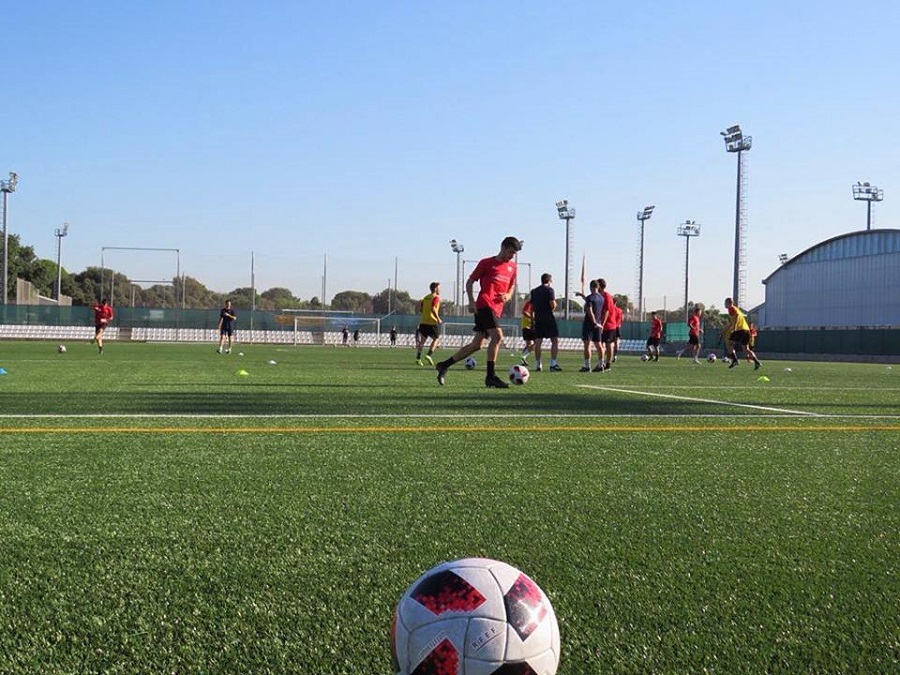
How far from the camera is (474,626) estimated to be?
1762mm

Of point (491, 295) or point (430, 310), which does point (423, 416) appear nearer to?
point (491, 295)

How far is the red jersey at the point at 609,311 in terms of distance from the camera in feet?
59.2

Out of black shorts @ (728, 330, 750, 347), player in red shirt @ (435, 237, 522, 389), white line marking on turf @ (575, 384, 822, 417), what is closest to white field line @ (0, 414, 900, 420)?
white line marking on turf @ (575, 384, 822, 417)

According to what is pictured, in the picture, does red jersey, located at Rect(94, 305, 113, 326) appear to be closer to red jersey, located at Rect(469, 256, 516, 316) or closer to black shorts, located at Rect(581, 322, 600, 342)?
black shorts, located at Rect(581, 322, 600, 342)

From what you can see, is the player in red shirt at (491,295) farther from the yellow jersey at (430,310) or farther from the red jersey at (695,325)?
the red jersey at (695,325)

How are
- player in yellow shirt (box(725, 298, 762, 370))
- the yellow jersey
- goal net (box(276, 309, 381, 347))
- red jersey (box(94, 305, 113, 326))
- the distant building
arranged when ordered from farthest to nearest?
the distant building, goal net (box(276, 309, 381, 347)), red jersey (box(94, 305, 113, 326)), player in yellow shirt (box(725, 298, 762, 370)), the yellow jersey

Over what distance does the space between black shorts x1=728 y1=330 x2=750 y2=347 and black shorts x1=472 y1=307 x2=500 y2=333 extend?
12624 millimetres

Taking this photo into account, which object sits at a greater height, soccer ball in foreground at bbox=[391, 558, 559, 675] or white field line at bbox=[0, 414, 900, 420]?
soccer ball in foreground at bbox=[391, 558, 559, 675]

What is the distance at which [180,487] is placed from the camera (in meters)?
4.06

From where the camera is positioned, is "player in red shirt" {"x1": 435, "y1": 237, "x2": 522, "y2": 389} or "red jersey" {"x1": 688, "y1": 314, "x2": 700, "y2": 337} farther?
"red jersey" {"x1": 688, "y1": 314, "x2": 700, "y2": 337}

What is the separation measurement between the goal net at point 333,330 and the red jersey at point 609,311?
117 feet

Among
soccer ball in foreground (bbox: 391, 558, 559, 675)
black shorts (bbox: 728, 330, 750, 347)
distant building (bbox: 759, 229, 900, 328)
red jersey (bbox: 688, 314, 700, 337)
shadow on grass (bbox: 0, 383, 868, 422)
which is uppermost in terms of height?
distant building (bbox: 759, 229, 900, 328)

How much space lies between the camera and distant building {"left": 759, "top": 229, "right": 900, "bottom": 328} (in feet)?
190

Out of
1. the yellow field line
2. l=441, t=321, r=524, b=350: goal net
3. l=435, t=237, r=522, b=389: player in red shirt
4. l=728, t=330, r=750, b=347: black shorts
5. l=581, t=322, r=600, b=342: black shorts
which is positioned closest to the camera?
the yellow field line
